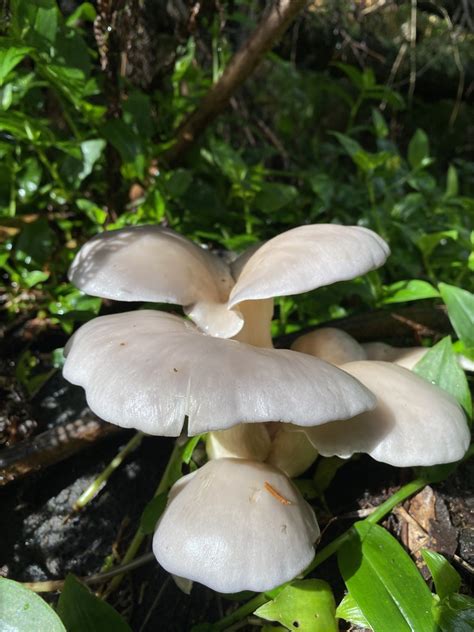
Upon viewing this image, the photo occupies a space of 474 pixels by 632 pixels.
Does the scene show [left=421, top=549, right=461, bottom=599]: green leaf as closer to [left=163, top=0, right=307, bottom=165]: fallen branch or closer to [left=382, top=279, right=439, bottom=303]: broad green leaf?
[left=382, top=279, right=439, bottom=303]: broad green leaf

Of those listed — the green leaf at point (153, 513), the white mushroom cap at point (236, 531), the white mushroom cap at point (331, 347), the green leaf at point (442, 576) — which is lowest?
the green leaf at point (153, 513)

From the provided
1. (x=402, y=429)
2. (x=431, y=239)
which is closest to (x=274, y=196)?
(x=431, y=239)

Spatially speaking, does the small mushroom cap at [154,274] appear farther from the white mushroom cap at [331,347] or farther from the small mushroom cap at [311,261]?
the white mushroom cap at [331,347]

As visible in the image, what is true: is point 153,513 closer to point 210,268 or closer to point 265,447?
point 265,447

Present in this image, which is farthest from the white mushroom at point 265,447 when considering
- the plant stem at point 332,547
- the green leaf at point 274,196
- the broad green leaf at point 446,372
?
the green leaf at point 274,196

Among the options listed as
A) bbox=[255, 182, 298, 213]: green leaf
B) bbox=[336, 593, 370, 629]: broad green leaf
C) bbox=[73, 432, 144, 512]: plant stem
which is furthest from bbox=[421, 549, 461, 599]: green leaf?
bbox=[255, 182, 298, 213]: green leaf

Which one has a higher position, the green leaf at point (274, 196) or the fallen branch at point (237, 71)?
the fallen branch at point (237, 71)
